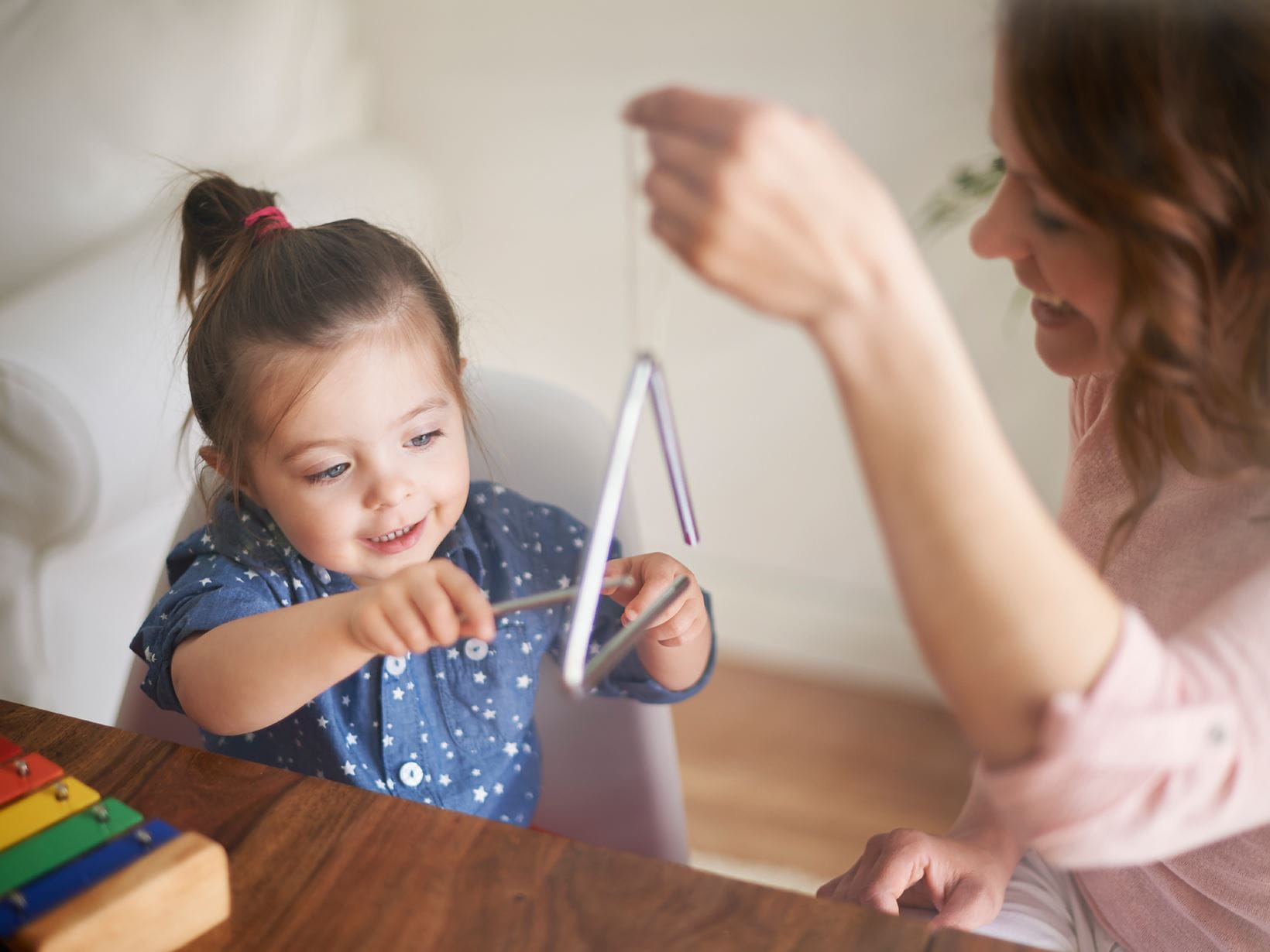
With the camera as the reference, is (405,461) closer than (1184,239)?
No

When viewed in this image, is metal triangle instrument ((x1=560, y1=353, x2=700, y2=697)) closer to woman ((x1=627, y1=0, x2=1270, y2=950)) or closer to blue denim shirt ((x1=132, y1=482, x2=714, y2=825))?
woman ((x1=627, y1=0, x2=1270, y2=950))

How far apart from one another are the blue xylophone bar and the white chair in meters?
0.34

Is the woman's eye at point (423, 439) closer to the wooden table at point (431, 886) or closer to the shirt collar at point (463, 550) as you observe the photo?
the shirt collar at point (463, 550)

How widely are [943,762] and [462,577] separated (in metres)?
1.04

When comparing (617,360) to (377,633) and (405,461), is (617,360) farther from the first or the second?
(377,633)

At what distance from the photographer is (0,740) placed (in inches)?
20.4

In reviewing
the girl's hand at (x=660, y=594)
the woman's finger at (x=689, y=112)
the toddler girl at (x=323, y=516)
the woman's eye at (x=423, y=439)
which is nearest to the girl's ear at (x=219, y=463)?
the toddler girl at (x=323, y=516)

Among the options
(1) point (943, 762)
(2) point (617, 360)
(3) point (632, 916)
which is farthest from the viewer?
(1) point (943, 762)

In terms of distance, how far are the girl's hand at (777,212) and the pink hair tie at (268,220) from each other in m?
0.34

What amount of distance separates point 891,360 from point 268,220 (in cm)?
41

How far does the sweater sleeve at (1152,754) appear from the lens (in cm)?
36

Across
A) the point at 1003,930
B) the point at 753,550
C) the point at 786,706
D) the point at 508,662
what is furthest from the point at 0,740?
the point at 786,706

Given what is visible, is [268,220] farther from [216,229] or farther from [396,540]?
[396,540]

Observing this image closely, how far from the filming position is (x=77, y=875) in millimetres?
448
